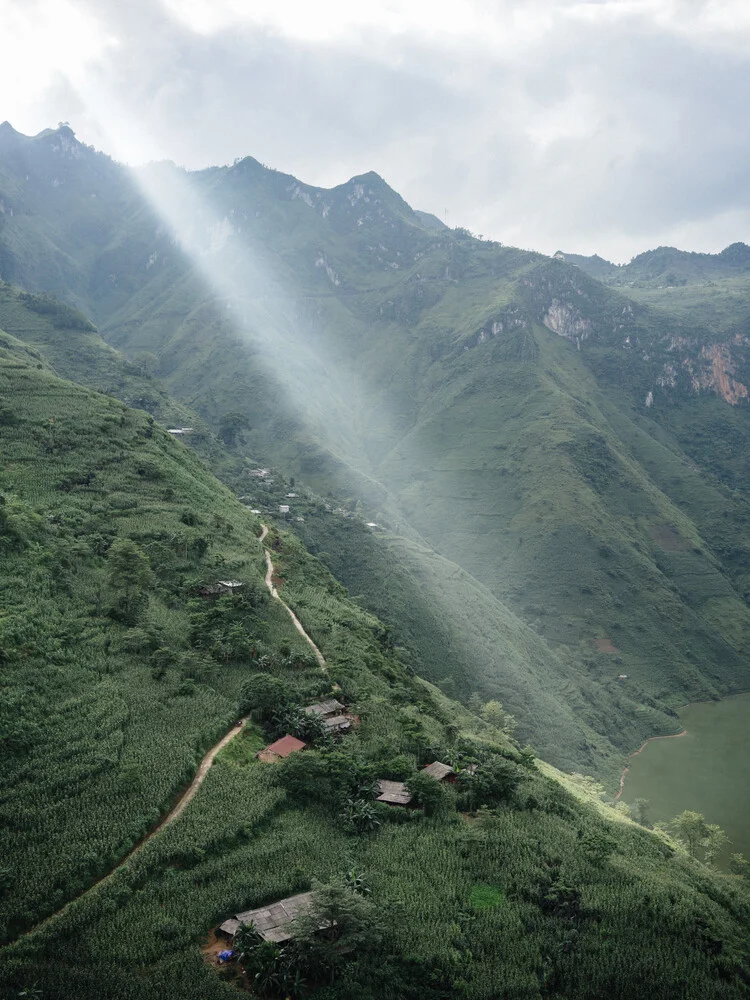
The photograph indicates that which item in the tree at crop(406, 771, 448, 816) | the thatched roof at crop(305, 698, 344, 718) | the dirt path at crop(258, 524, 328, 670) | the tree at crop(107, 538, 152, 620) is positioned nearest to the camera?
the tree at crop(406, 771, 448, 816)

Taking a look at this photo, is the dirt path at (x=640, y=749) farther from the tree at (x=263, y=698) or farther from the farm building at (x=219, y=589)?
the tree at (x=263, y=698)

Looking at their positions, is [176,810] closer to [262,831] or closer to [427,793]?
[262,831]

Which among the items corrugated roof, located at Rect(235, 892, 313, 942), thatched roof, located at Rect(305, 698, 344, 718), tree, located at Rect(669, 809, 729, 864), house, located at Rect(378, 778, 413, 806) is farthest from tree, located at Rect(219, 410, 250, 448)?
corrugated roof, located at Rect(235, 892, 313, 942)

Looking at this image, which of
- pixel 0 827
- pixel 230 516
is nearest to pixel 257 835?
pixel 0 827

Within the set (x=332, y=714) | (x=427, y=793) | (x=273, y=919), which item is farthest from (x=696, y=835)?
(x=273, y=919)

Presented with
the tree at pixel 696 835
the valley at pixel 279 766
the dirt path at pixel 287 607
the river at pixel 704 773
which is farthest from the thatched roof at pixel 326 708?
the river at pixel 704 773

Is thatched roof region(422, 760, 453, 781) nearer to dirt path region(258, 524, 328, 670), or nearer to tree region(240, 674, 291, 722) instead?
tree region(240, 674, 291, 722)

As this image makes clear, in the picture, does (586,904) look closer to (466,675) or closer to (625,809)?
A: (625,809)
